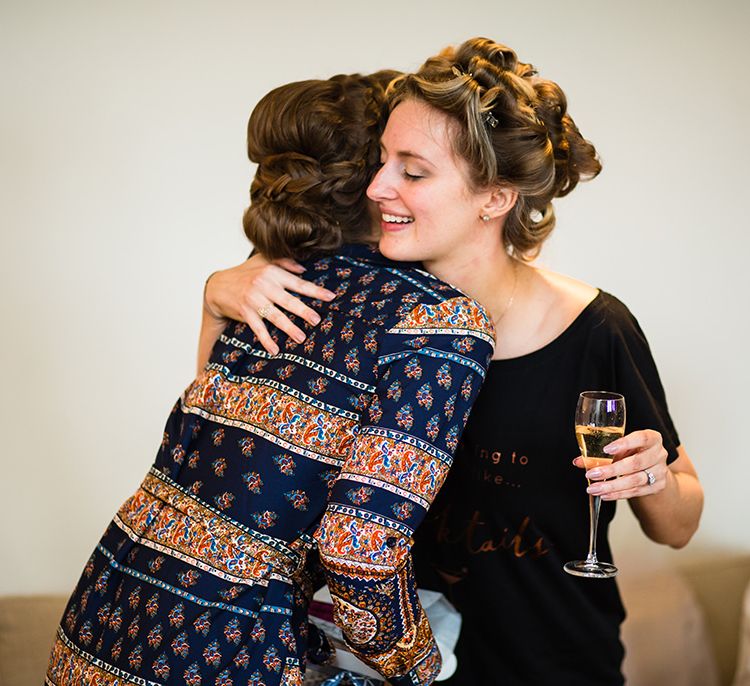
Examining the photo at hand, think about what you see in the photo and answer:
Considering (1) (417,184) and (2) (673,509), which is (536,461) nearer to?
(2) (673,509)

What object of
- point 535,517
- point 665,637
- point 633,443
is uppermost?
point 633,443

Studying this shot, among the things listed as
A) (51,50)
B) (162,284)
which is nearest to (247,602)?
(162,284)

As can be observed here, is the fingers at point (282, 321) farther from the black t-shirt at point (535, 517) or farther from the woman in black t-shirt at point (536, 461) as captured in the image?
the black t-shirt at point (535, 517)

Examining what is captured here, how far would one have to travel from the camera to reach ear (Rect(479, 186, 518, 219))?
74.7 inches

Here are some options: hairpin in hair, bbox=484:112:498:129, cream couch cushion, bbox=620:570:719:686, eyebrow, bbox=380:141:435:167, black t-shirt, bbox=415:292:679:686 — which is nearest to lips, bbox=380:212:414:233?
eyebrow, bbox=380:141:435:167

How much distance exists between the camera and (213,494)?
5.30 ft

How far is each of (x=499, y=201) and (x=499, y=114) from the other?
18 cm

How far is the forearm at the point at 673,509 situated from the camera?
202 cm

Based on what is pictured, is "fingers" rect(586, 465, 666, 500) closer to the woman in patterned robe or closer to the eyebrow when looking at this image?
the woman in patterned robe

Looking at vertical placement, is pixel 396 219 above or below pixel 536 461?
above

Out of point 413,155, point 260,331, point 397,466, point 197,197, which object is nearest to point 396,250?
point 413,155

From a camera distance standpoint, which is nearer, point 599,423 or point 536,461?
point 599,423

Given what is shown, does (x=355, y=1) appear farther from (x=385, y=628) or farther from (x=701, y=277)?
(x=385, y=628)

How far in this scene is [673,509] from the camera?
2.05 m
